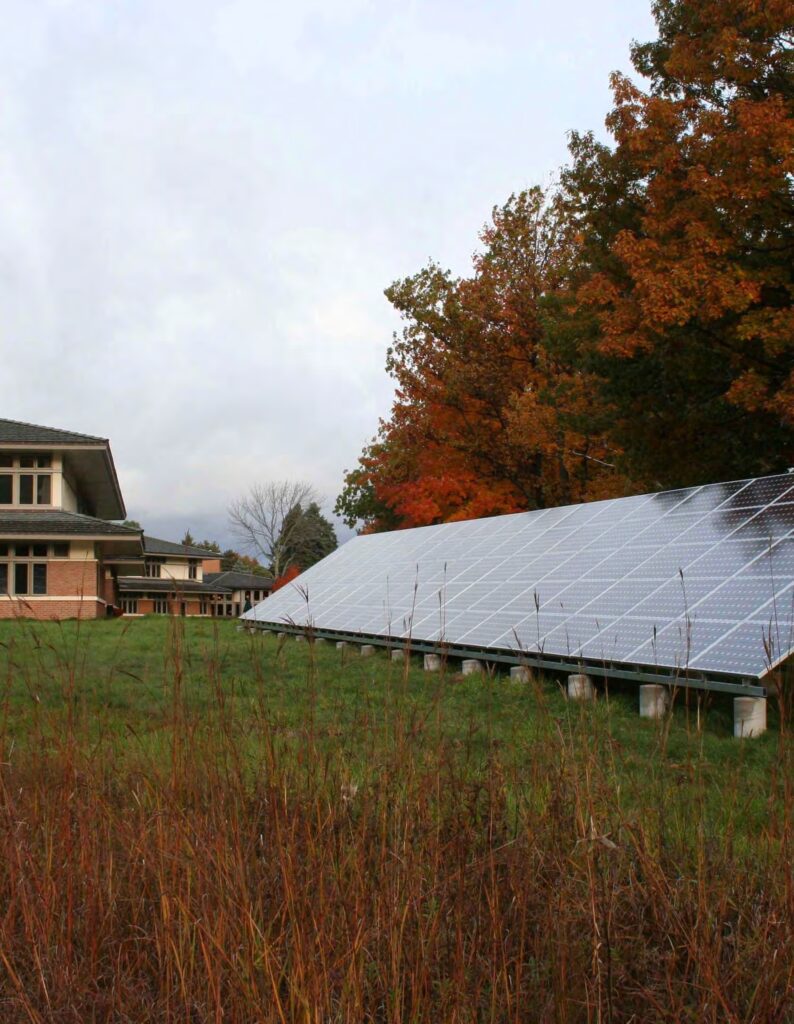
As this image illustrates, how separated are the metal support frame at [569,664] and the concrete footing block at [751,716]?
69 mm

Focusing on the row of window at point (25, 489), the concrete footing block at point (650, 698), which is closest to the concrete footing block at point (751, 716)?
the concrete footing block at point (650, 698)

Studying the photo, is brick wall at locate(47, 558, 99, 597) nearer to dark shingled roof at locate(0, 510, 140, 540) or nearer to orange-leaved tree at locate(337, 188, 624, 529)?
dark shingled roof at locate(0, 510, 140, 540)

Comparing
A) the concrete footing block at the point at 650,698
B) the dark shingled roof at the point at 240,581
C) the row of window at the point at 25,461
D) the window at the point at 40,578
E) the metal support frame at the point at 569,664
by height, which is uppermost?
the row of window at the point at 25,461

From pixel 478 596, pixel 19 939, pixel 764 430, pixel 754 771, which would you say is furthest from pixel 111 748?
pixel 764 430

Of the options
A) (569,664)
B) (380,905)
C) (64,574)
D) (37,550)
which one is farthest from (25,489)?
(380,905)

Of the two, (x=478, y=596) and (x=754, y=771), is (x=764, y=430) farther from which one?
(x=754, y=771)

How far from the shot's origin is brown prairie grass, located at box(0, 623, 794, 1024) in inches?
105

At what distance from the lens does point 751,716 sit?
789 centimetres

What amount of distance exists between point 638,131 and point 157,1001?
17.1 metres

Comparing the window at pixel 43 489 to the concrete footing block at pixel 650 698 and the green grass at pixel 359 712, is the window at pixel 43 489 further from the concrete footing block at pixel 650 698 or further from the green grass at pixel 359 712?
the concrete footing block at pixel 650 698

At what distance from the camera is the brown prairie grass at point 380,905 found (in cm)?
266

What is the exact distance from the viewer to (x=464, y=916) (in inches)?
119

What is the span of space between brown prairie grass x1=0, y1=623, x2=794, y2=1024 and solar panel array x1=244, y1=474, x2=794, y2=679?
7.48 ft

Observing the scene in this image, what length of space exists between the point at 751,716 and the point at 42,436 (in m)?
28.6
